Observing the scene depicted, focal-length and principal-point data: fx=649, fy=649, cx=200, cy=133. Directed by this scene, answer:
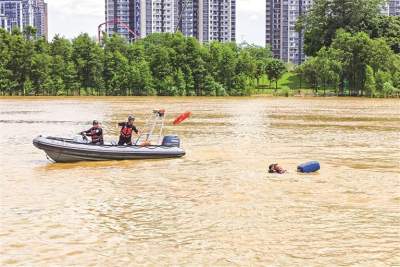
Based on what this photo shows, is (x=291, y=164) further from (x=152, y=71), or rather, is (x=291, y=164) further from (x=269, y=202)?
(x=152, y=71)

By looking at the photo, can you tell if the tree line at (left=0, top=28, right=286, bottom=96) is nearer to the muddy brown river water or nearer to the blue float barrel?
the muddy brown river water

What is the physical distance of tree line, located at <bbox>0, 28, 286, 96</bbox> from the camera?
8625 cm

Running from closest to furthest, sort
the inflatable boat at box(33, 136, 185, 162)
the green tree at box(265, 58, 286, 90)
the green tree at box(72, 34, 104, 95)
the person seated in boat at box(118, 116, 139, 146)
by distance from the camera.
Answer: the inflatable boat at box(33, 136, 185, 162)
the person seated in boat at box(118, 116, 139, 146)
the green tree at box(72, 34, 104, 95)
the green tree at box(265, 58, 286, 90)

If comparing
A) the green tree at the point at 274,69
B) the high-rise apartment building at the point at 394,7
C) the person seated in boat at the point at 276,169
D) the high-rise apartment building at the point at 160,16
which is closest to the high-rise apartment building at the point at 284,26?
the high-rise apartment building at the point at 394,7

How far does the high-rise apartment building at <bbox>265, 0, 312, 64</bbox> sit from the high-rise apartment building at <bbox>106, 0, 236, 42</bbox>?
12310 mm

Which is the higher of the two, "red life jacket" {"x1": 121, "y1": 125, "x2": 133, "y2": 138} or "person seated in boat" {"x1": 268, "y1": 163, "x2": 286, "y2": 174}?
"red life jacket" {"x1": 121, "y1": 125, "x2": 133, "y2": 138}

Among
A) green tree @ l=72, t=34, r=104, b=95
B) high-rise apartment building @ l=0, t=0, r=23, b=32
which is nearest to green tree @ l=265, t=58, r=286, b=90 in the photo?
green tree @ l=72, t=34, r=104, b=95

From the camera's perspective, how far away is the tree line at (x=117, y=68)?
86.2m

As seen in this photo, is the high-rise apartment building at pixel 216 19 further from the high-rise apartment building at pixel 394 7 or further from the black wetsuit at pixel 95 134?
the black wetsuit at pixel 95 134

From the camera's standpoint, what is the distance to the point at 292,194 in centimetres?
1634

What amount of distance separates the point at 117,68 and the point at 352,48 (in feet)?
104

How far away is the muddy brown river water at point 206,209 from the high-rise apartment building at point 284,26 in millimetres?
138254

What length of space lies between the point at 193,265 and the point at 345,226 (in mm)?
3930

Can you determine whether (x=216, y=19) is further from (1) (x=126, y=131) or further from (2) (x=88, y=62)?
(1) (x=126, y=131)
